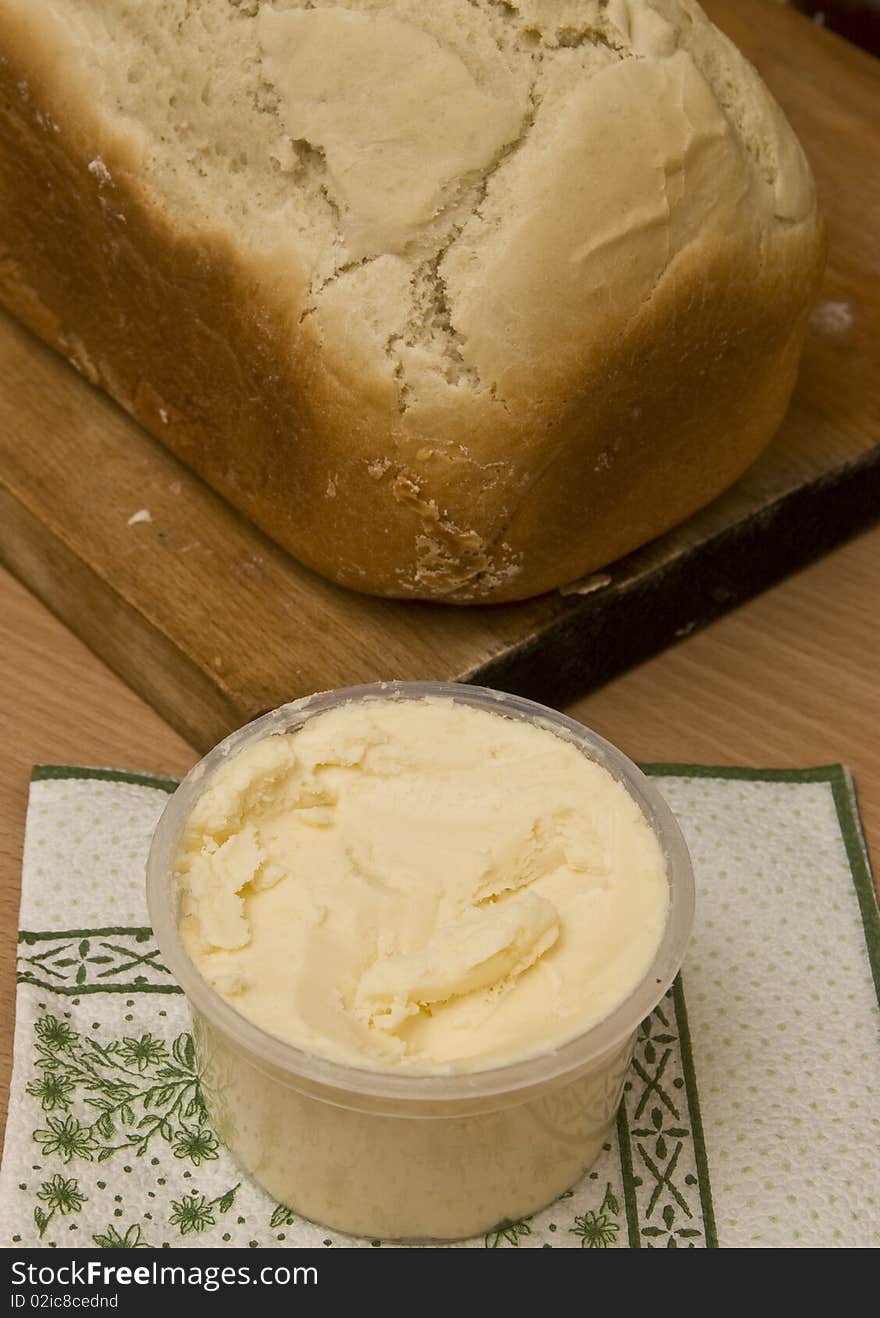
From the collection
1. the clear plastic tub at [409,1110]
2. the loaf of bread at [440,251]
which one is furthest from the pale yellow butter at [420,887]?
the loaf of bread at [440,251]

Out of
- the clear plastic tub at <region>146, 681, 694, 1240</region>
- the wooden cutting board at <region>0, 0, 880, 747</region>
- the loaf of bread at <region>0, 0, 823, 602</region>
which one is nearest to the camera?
the clear plastic tub at <region>146, 681, 694, 1240</region>

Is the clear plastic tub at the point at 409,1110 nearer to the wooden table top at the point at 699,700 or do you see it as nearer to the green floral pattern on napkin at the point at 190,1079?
the green floral pattern on napkin at the point at 190,1079

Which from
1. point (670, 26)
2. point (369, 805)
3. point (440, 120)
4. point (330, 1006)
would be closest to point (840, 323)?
point (670, 26)

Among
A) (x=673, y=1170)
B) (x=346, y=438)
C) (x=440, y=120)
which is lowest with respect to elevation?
(x=673, y=1170)

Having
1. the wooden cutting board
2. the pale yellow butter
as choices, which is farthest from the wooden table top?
the pale yellow butter

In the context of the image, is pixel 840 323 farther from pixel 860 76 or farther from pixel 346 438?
pixel 346 438

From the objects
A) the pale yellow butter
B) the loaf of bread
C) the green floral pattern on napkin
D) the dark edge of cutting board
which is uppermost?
the loaf of bread

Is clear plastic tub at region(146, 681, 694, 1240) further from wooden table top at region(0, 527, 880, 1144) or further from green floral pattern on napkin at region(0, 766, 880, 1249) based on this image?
wooden table top at region(0, 527, 880, 1144)

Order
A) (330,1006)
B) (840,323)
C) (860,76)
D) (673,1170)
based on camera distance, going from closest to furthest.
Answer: (330,1006) < (673,1170) < (840,323) < (860,76)
